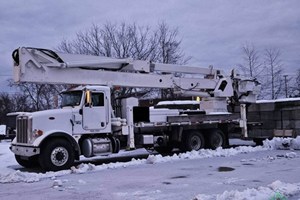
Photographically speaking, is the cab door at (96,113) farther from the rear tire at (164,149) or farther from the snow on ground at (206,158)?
the rear tire at (164,149)

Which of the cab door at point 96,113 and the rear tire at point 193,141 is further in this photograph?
the rear tire at point 193,141

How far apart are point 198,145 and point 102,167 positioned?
5950 mm

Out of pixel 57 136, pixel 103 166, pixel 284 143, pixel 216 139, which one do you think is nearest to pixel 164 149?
pixel 216 139

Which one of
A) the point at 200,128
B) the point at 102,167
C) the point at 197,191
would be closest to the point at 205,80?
the point at 200,128

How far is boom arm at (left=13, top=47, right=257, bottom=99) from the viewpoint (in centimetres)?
1333

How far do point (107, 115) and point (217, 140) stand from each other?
5.66m

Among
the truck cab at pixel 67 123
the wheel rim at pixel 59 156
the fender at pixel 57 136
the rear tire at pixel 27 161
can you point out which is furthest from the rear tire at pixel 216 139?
the rear tire at pixel 27 161

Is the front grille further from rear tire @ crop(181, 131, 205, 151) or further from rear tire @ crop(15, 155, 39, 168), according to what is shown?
rear tire @ crop(181, 131, 205, 151)

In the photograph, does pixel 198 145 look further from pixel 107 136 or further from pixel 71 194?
pixel 71 194

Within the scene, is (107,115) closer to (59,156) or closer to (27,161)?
(59,156)

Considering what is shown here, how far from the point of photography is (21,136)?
1375 cm

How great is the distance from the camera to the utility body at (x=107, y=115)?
43.3 feet

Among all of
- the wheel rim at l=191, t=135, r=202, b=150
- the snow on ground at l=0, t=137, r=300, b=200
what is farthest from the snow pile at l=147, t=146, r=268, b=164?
the wheel rim at l=191, t=135, r=202, b=150

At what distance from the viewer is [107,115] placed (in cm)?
1470
